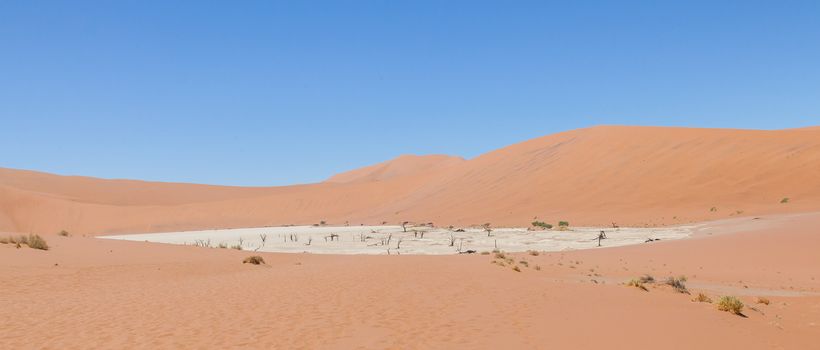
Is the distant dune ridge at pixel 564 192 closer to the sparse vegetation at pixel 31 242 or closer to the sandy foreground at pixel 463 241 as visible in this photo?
the sandy foreground at pixel 463 241

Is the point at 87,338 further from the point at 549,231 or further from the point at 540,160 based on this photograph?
the point at 540,160

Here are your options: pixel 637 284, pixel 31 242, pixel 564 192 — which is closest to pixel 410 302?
pixel 637 284

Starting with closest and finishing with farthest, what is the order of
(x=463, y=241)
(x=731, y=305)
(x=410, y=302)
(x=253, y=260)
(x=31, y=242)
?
(x=731, y=305), (x=410, y=302), (x=31, y=242), (x=253, y=260), (x=463, y=241)

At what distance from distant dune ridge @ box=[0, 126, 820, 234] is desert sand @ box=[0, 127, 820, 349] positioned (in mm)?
292

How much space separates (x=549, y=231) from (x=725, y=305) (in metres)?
22.1

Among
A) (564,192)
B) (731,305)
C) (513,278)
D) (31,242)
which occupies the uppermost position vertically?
(564,192)

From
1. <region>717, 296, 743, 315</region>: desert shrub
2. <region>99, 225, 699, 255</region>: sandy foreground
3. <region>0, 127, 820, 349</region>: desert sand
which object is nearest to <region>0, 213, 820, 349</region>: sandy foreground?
<region>0, 127, 820, 349</region>: desert sand

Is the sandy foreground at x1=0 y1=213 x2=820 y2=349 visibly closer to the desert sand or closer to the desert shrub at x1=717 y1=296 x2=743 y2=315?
the desert sand

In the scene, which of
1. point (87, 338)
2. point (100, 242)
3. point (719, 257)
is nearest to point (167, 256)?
point (100, 242)

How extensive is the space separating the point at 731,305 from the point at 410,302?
5453mm

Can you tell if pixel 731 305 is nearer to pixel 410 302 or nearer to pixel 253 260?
pixel 410 302

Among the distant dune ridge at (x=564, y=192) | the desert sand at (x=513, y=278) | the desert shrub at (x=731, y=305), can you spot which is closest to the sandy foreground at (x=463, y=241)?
the desert sand at (x=513, y=278)

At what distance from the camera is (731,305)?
400 inches

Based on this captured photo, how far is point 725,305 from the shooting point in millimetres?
10273
